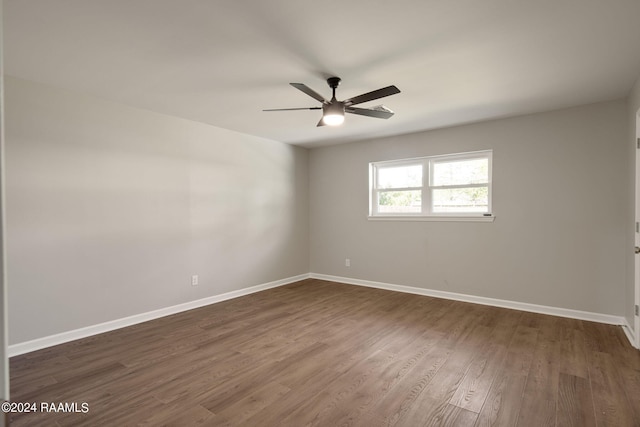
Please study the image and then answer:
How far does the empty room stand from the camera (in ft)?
6.99

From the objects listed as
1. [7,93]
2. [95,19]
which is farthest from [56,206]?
[95,19]

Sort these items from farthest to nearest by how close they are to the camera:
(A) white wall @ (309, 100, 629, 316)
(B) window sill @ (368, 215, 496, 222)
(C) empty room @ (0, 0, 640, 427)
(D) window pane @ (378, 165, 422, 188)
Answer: (D) window pane @ (378, 165, 422, 188)
(B) window sill @ (368, 215, 496, 222)
(A) white wall @ (309, 100, 629, 316)
(C) empty room @ (0, 0, 640, 427)

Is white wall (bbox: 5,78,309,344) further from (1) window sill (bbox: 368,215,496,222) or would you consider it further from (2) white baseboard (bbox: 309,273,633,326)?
(1) window sill (bbox: 368,215,496,222)

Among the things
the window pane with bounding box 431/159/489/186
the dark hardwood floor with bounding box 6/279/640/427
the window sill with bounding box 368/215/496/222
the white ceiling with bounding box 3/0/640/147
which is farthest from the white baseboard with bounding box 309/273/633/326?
the white ceiling with bounding box 3/0/640/147

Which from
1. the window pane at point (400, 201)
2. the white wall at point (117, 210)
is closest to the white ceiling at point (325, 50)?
the white wall at point (117, 210)

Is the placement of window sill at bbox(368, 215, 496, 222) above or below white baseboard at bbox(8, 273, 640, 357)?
above

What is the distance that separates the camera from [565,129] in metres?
3.84

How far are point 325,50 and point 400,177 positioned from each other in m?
3.15

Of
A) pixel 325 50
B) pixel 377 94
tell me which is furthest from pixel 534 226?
pixel 325 50

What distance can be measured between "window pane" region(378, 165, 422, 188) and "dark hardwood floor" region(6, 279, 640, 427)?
6.90ft

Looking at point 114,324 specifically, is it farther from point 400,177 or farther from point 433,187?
point 433,187

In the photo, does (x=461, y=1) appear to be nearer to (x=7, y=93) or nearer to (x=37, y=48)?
(x=37, y=48)

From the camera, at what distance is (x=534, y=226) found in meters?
4.03

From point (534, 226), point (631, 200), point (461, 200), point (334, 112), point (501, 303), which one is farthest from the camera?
point (461, 200)
